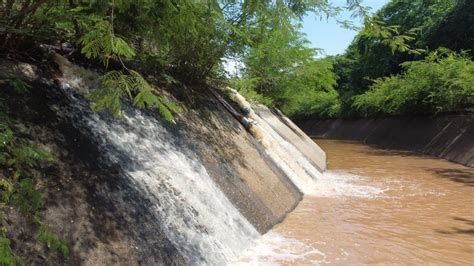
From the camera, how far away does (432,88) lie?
1664cm

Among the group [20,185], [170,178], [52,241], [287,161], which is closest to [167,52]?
[170,178]

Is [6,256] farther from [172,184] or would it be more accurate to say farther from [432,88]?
[432,88]

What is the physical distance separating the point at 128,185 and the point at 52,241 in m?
1.09

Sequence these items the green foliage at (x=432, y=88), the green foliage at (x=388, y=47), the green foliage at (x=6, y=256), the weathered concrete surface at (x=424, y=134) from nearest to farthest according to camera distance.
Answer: the green foliage at (x=6, y=256) < the weathered concrete surface at (x=424, y=134) < the green foliage at (x=432, y=88) < the green foliage at (x=388, y=47)

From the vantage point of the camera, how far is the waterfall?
373cm

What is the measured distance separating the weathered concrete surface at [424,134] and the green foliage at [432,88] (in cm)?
47

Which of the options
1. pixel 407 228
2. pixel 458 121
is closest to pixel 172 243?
pixel 407 228

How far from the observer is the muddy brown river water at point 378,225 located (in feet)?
14.4

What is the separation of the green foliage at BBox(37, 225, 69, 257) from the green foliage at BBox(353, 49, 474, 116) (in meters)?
14.5

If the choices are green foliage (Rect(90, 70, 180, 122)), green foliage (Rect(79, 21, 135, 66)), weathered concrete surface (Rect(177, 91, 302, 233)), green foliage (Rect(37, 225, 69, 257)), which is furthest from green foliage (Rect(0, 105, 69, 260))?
weathered concrete surface (Rect(177, 91, 302, 233))

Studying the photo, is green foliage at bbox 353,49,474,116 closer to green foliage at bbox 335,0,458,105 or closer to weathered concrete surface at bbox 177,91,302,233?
green foliage at bbox 335,0,458,105

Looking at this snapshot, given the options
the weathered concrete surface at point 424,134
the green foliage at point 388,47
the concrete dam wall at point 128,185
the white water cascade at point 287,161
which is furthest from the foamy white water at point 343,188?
the green foliage at point 388,47

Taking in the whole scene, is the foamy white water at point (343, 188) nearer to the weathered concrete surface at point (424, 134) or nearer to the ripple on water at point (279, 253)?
the ripple on water at point (279, 253)

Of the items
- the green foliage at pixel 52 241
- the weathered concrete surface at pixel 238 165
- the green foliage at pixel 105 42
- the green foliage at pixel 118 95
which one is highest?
the green foliage at pixel 105 42
